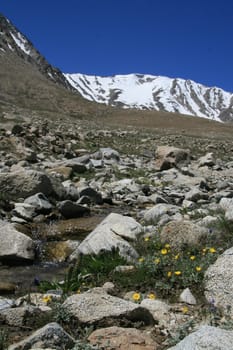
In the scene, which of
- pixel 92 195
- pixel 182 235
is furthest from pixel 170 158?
pixel 182 235

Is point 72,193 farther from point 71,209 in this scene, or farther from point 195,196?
point 195,196

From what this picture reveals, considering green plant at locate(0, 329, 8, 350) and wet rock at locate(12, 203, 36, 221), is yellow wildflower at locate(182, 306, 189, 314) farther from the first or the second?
wet rock at locate(12, 203, 36, 221)

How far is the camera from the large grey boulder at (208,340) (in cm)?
336

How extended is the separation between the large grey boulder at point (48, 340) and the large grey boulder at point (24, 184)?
8.00 m

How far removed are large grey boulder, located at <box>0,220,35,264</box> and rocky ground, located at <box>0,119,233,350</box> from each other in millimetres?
16

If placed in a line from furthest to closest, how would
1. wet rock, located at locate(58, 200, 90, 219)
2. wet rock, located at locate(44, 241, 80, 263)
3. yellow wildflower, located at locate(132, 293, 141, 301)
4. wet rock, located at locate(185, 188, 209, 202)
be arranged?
1. wet rock, located at locate(185, 188, 209, 202)
2. wet rock, located at locate(58, 200, 90, 219)
3. wet rock, located at locate(44, 241, 80, 263)
4. yellow wildflower, located at locate(132, 293, 141, 301)

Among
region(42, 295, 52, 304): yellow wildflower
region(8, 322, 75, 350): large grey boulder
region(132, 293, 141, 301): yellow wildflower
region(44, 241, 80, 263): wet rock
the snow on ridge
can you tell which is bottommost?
region(44, 241, 80, 263): wet rock

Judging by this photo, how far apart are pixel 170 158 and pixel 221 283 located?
654 inches

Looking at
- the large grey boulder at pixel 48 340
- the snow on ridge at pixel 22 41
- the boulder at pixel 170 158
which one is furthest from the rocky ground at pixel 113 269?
the snow on ridge at pixel 22 41

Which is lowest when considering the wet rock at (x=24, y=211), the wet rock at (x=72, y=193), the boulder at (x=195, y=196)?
the wet rock at (x=24, y=211)

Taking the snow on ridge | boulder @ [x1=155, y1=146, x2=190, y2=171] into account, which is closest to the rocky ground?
boulder @ [x1=155, y1=146, x2=190, y2=171]

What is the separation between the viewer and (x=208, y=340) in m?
3.40

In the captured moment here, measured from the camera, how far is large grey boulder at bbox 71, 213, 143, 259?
22.7 feet

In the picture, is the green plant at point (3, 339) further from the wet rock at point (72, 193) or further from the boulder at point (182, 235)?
the wet rock at point (72, 193)
